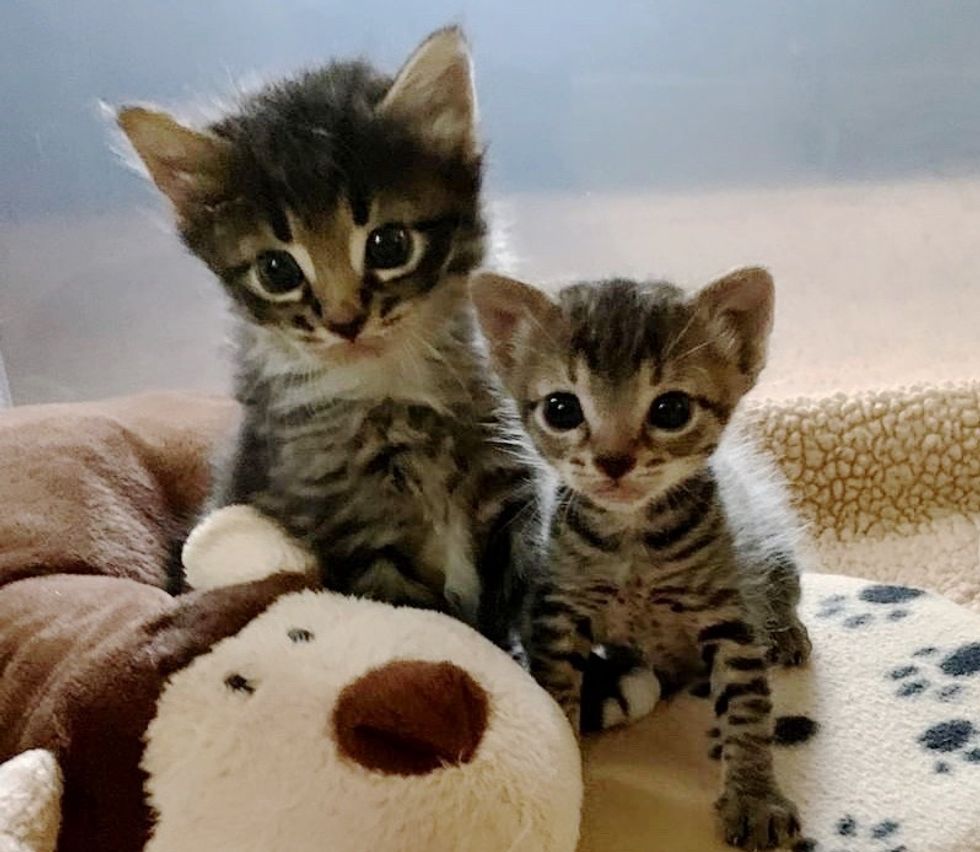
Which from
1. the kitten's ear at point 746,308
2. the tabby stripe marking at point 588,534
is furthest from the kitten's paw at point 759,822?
the kitten's ear at point 746,308

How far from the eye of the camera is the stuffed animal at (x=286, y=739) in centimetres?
89

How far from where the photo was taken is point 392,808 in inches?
34.9

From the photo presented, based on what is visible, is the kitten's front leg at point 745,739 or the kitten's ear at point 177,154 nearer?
the kitten's front leg at point 745,739

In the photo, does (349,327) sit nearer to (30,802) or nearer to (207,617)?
(207,617)

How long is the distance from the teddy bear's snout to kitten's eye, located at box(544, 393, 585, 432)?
0.26 m

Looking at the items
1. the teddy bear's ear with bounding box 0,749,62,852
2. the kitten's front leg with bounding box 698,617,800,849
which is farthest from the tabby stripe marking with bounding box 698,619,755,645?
the teddy bear's ear with bounding box 0,749,62,852

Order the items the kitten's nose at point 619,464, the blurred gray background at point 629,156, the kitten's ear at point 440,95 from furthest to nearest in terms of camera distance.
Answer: the blurred gray background at point 629,156
the kitten's ear at point 440,95
the kitten's nose at point 619,464

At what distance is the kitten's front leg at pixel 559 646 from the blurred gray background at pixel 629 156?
0.85 m

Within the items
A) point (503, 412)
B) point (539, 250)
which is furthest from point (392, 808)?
point (539, 250)

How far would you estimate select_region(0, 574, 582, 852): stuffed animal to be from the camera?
0.89 meters

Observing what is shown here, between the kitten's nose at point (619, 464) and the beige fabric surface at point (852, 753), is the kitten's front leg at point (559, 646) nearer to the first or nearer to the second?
the beige fabric surface at point (852, 753)

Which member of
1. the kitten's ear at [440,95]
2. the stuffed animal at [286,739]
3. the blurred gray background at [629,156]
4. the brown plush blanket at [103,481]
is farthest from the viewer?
the blurred gray background at [629,156]

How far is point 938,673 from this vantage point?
126 cm

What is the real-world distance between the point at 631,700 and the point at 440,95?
22.7 inches
